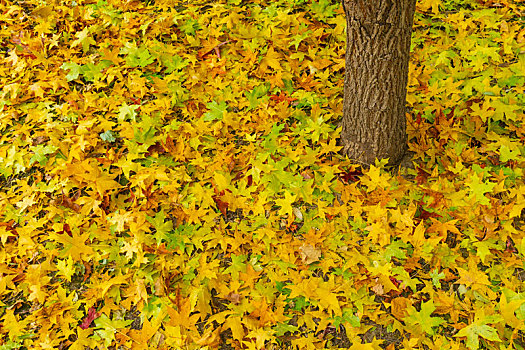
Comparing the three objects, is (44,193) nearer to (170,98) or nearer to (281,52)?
(170,98)

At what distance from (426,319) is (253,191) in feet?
4.17

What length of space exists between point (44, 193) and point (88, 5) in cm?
222

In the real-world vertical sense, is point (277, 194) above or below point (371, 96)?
below

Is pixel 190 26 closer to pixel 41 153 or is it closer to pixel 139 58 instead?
pixel 139 58

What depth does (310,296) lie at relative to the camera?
238 cm

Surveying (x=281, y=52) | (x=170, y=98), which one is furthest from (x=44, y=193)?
(x=281, y=52)

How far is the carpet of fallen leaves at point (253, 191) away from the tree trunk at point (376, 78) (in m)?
0.17

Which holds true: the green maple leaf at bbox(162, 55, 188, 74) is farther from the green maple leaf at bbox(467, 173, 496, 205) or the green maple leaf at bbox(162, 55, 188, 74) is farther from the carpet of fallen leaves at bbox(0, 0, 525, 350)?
the green maple leaf at bbox(467, 173, 496, 205)

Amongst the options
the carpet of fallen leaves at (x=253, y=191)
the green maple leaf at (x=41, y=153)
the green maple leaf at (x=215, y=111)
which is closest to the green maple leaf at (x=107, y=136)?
the carpet of fallen leaves at (x=253, y=191)

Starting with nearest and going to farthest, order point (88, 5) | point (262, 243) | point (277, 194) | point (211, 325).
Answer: point (211, 325) < point (262, 243) < point (277, 194) < point (88, 5)

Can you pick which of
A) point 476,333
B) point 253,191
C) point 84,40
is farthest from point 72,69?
point 476,333

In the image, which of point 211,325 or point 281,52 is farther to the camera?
point 281,52

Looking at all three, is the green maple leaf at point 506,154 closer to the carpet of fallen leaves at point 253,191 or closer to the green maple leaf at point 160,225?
the carpet of fallen leaves at point 253,191

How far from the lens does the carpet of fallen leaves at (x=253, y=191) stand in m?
2.34
